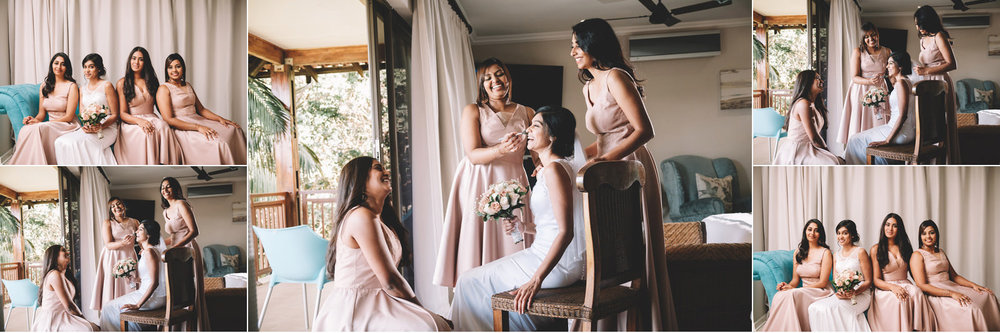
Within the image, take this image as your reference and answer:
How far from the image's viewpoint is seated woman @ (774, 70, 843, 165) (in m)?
2.74

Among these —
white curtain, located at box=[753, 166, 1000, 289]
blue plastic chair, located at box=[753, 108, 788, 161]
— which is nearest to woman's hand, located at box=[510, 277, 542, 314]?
white curtain, located at box=[753, 166, 1000, 289]

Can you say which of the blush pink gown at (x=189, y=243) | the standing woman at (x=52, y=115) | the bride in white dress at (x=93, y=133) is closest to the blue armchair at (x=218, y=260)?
the blush pink gown at (x=189, y=243)

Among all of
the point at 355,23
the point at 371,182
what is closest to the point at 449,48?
the point at 355,23

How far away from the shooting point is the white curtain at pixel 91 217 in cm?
304

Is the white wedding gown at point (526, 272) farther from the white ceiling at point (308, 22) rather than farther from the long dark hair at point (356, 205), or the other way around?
the white ceiling at point (308, 22)

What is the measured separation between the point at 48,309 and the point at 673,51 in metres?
2.91

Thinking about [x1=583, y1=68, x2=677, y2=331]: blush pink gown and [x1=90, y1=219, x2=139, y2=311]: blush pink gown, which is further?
[x1=90, y1=219, x2=139, y2=311]: blush pink gown

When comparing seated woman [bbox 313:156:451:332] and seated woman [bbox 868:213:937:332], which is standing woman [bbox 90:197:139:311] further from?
seated woman [bbox 868:213:937:332]

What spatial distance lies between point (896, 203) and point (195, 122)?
2869 mm

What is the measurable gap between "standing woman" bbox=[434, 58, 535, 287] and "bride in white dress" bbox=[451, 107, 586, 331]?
56mm

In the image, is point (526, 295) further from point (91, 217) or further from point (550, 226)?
point (91, 217)

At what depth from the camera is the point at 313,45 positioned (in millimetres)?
2881

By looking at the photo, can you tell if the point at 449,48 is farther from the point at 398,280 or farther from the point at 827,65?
the point at 827,65

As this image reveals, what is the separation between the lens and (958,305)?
9.04 ft
